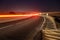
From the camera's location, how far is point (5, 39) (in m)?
11.4

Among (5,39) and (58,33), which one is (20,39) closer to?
(5,39)

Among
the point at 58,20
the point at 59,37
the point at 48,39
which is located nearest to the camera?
the point at 59,37

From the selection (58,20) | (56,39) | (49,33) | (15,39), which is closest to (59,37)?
(56,39)

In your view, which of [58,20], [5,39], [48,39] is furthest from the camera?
[58,20]

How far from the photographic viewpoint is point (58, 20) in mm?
14555

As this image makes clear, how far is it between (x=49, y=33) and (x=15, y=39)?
588cm

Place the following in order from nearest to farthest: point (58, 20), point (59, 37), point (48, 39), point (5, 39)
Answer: point (59, 37)
point (48, 39)
point (5, 39)
point (58, 20)

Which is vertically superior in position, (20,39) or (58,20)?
(58,20)

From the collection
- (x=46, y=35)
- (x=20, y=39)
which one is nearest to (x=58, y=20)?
(x=20, y=39)

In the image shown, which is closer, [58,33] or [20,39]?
[58,33]

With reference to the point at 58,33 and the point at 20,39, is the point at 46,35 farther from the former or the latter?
the point at 20,39

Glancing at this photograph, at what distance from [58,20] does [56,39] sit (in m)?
9.25

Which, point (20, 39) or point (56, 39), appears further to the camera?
point (20, 39)

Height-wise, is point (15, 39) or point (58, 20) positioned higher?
point (58, 20)
